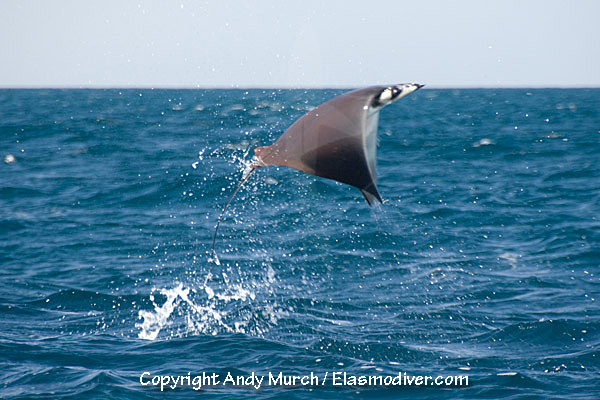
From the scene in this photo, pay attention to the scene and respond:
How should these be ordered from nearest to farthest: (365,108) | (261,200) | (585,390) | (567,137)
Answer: (365,108) < (585,390) < (261,200) < (567,137)

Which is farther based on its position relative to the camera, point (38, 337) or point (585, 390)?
point (38, 337)

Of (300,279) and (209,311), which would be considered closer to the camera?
(209,311)

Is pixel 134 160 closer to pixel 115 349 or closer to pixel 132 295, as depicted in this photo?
pixel 132 295

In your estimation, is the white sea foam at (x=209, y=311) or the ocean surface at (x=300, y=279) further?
the white sea foam at (x=209, y=311)

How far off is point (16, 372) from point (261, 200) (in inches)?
348

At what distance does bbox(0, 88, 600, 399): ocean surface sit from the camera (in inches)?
291

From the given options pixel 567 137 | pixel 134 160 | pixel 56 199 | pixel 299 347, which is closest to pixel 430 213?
pixel 299 347

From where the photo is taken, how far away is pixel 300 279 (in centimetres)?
1066

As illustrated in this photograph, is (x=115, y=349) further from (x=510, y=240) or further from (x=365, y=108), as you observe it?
(x=510, y=240)

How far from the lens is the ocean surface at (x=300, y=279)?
291 inches

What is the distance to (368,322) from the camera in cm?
883

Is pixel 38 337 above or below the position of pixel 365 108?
below

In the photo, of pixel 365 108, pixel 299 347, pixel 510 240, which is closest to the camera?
pixel 365 108

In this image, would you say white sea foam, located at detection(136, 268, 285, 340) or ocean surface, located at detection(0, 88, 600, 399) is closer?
ocean surface, located at detection(0, 88, 600, 399)
